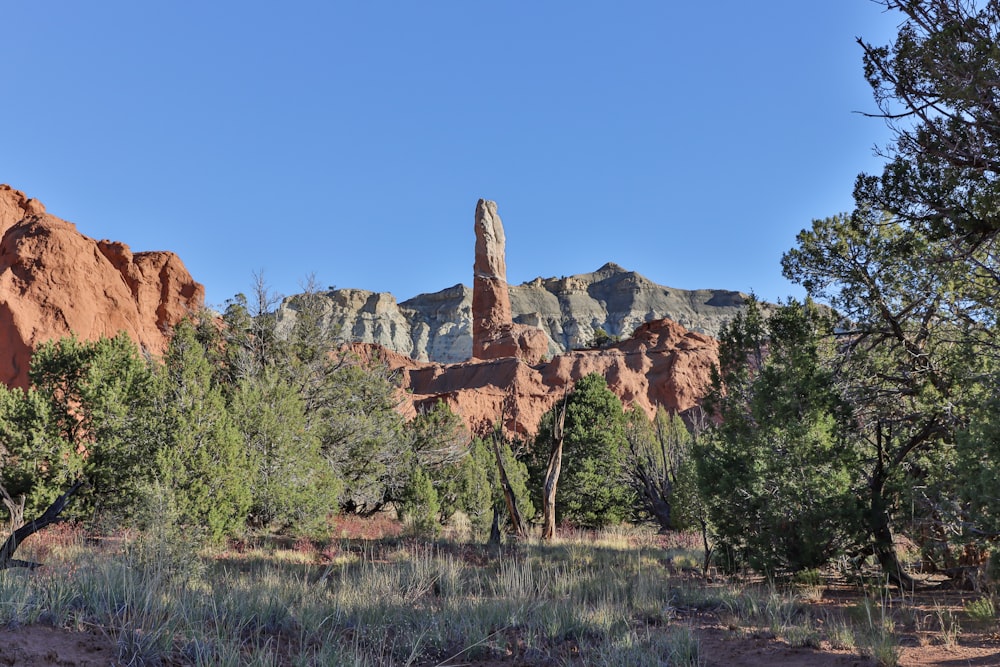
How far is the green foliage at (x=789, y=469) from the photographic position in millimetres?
10312

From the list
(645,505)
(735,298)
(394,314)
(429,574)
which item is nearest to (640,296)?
(735,298)

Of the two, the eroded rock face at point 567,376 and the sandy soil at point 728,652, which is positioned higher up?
the eroded rock face at point 567,376

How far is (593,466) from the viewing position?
2752cm

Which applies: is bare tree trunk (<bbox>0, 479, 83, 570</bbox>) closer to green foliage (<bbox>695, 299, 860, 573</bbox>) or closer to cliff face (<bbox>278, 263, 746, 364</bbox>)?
green foliage (<bbox>695, 299, 860, 573</bbox>)

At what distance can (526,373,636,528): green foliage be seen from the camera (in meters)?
27.3

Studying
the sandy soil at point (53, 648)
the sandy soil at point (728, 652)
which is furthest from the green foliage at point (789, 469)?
the sandy soil at point (53, 648)

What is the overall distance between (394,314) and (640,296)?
1819 inches

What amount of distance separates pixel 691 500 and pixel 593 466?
1267 centimetres

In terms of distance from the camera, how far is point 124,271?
3681 cm

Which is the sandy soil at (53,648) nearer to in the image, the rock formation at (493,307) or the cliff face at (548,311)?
the rock formation at (493,307)

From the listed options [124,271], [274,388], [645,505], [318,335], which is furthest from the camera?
[124,271]

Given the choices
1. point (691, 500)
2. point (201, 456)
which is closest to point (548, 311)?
point (691, 500)

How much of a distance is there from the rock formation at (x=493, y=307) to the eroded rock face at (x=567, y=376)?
12130mm

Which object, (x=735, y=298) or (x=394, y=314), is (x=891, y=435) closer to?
(x=394, y=314)
